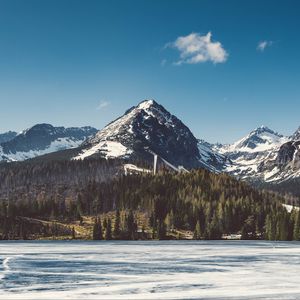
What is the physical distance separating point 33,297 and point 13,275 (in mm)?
17114

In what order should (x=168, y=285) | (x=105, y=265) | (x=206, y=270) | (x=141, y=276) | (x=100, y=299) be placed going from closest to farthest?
(x=100, y=299) → (x=168, y=285) → (x=141, y=276) → (x=206, y=270) → (x=105, y=265)

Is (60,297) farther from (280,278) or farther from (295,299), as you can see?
(280,278)

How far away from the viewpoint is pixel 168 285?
5459 cm

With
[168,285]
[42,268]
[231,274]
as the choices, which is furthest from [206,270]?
[42,268]

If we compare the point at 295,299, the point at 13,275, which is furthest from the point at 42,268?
the point at 295,299

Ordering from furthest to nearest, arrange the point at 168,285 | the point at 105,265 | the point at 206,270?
the point at 105,265, the point at 206,270, the point at 168,285

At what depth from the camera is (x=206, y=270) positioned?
71.1 metres

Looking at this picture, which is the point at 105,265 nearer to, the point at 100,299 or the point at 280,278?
the point at 280,278

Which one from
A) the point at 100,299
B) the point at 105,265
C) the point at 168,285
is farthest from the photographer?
the point at 105,265

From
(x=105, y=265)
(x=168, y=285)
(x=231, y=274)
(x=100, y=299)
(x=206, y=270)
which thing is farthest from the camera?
(x=105, y=265)

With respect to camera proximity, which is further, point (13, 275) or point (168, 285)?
point (13, 275)

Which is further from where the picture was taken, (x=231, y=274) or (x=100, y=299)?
(x=231, y=274)

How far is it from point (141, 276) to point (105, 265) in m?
16.8

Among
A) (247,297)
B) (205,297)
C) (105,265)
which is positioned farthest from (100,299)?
(105,265)
